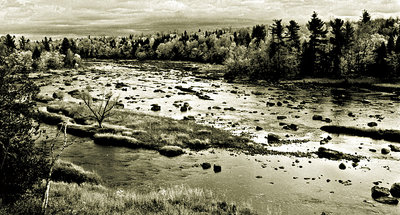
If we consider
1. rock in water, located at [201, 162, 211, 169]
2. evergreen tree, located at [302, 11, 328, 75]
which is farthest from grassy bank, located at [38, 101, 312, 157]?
evergreen tree, located at [302, 11, 328, 75]

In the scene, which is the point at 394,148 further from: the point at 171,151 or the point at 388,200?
the point at 171,151

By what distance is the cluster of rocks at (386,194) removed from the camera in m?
25.6

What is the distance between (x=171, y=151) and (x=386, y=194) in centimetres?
2297

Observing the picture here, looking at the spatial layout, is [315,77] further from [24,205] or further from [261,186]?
[24,205]

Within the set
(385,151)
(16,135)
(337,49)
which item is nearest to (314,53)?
(337,49)

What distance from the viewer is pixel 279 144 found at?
41094 millimetres

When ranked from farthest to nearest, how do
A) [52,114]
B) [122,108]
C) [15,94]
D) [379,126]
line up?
[122,108], [52,114], [379,126], [15,94]

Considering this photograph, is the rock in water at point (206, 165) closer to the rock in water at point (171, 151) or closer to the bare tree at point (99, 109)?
the rock in water at point (171, 151)

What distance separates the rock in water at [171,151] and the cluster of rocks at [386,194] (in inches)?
831

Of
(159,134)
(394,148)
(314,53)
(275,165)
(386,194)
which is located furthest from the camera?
(314,53)

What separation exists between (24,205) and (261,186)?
19712 mm

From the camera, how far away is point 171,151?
38.2 metres

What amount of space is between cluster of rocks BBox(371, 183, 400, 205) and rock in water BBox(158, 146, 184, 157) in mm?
21096

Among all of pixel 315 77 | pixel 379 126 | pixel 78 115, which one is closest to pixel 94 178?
pixel 78 115
